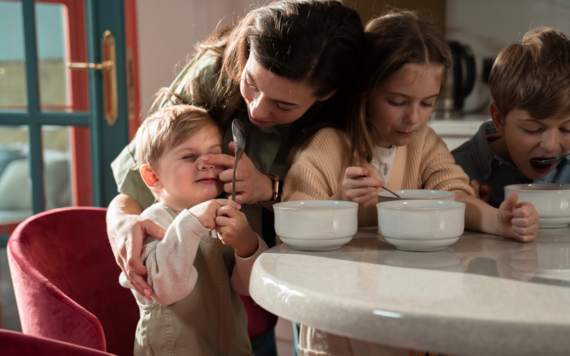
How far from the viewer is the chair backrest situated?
0.81 metres

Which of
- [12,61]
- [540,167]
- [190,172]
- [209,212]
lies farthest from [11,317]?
[540,167]

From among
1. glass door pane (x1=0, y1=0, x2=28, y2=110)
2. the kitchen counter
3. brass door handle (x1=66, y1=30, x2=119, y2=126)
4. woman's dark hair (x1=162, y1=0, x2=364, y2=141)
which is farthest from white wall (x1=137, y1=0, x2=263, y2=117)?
woman's dark hair (x1=162, y1=0, x2=364, y2=141)

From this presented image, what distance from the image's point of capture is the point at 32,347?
576 mm

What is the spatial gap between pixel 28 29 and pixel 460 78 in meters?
2.19

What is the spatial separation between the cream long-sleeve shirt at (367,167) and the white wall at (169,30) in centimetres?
134

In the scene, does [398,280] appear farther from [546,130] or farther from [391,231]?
[546,130]

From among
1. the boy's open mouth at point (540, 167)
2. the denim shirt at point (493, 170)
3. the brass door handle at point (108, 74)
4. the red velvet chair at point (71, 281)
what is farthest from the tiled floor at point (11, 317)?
the boy's open mouth at point (540, 167)

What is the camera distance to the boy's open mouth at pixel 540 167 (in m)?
1.17

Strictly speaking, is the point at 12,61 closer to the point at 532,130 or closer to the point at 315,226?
the point at 315,226

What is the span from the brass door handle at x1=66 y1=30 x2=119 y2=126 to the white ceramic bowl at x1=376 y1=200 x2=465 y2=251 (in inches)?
58.6

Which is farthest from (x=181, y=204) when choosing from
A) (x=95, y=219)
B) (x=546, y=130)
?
(x=546, y=130)

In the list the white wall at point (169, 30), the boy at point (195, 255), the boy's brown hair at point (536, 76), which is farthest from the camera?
the white wall at point (169, 30)

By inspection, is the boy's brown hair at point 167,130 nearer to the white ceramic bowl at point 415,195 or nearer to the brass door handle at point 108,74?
the white ceramic bowl at point 415,195

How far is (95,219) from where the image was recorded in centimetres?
108
